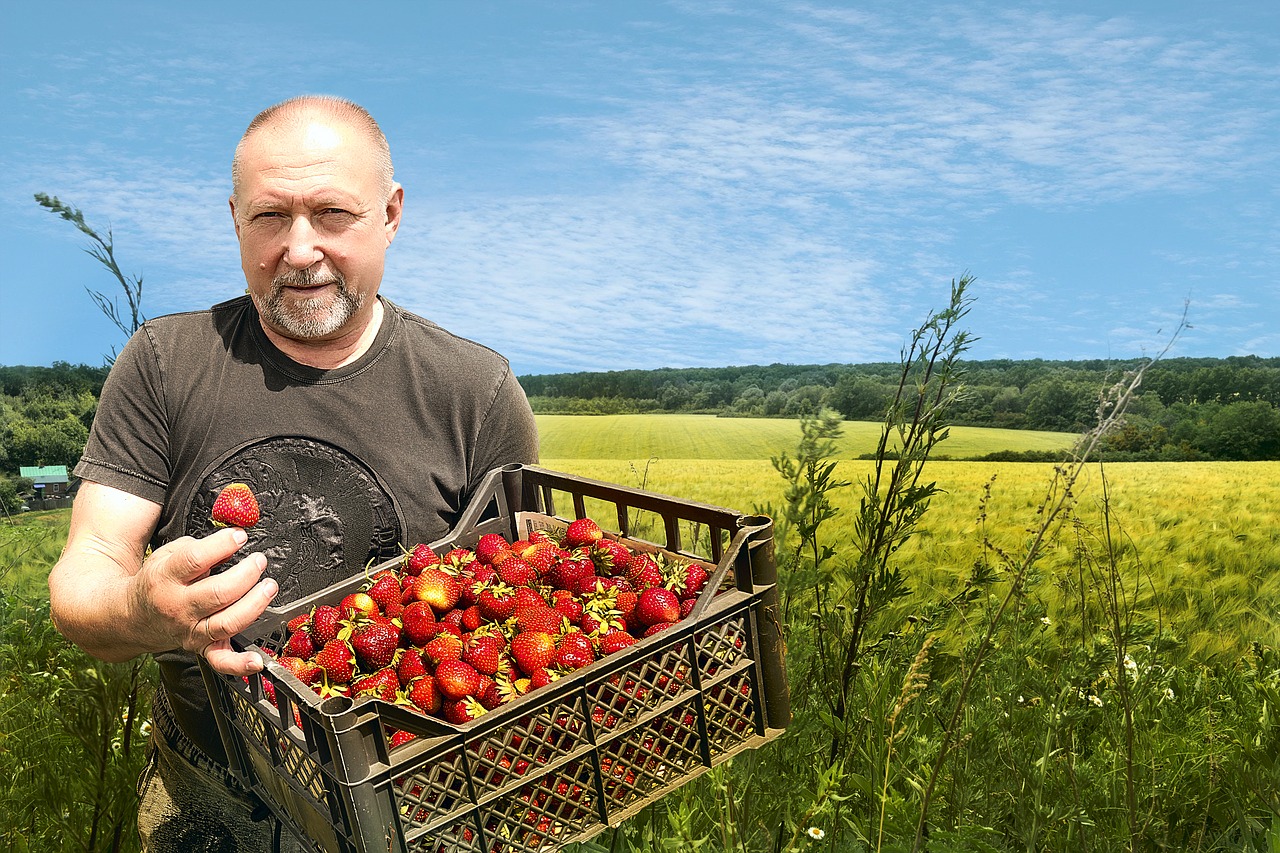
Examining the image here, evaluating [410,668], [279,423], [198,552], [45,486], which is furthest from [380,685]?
[45,486]

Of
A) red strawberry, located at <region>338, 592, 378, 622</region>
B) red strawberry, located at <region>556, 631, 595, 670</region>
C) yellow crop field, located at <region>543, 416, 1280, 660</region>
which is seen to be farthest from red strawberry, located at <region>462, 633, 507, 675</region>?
yellow crop field, located at <region>543, 416, 1280, 660</region>

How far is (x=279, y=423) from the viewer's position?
261cm

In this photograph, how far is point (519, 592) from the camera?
6.52ft

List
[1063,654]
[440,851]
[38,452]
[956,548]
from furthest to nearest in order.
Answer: [38,452] → [956,548] → [1063,654] → [440,851]

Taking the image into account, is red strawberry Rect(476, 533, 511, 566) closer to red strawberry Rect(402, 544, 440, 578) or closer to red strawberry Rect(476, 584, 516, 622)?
red strawberry Rect(402, 544, 440, 578)

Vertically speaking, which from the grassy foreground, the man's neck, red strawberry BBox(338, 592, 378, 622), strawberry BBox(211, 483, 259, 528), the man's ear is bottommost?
the grassy foreground

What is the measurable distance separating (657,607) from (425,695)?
0.49m

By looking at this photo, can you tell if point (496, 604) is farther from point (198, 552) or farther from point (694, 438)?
point (694, 438)

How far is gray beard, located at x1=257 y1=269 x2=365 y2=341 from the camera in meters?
2.53

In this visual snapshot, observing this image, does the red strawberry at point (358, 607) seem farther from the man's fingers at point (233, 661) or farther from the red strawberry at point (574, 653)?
the red strawberry at point (574, 653)

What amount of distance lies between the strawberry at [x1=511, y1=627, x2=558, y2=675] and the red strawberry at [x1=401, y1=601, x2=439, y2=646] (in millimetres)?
211

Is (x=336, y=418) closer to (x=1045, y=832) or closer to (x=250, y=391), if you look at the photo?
(x=250, y=391)

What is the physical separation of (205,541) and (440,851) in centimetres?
67

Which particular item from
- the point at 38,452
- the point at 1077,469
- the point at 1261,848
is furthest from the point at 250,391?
the point at 38,452
